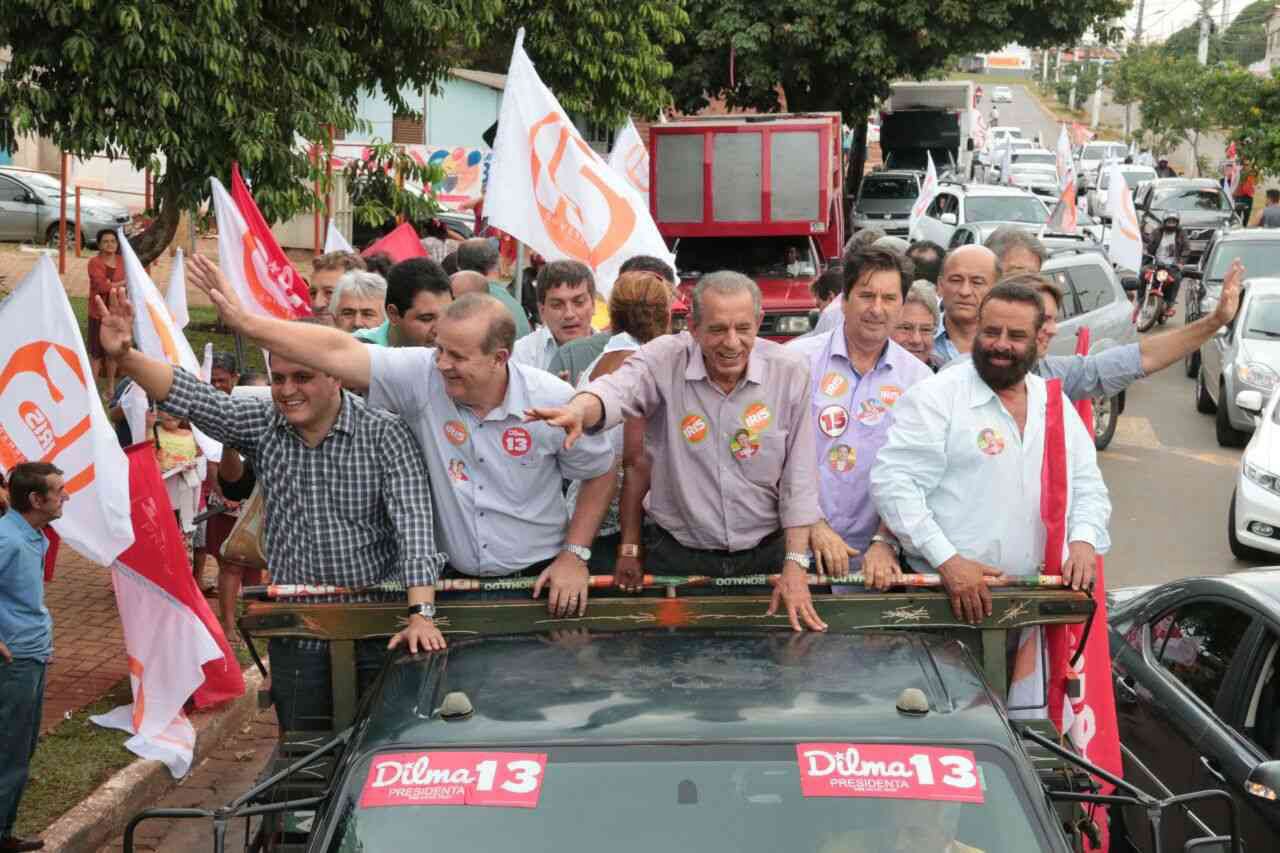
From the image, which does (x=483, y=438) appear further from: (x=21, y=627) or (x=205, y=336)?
(x=205, y=336)

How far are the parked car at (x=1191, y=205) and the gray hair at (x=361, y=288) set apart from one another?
2699cm

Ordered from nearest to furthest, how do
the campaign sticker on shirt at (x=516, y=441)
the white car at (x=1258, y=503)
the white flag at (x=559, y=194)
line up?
the campaign sticker on shirt at (x=516, y=441) → the white flag at (x=559, y=194) → the white car at (x=1258, y=503)

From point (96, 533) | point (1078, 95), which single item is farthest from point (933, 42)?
point (1078, 95)

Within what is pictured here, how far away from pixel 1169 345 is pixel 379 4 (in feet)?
33.5

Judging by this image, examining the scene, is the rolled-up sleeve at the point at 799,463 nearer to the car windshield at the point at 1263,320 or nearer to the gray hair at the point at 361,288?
the gray hair at the point at 361,288

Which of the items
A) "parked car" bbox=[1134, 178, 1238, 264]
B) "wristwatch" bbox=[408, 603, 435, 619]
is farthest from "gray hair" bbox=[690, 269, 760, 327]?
"parked car" bbox=[1134, 178, 1238, 264]

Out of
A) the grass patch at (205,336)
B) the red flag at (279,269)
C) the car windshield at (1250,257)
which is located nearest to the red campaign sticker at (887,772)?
the red flag at (279,269)

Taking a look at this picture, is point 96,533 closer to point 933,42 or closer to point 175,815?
point 175,815

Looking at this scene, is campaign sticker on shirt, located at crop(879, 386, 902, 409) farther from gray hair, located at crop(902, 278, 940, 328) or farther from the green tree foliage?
the green tree foliage

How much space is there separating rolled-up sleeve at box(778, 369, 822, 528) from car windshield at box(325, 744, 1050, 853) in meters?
1.53

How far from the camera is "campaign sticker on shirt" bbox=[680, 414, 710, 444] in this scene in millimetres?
5195

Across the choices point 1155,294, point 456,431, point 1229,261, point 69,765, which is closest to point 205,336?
point 1229,261

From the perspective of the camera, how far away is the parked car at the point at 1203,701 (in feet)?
19.0

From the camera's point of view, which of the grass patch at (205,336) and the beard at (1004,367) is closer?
the beard at (1004,367)
